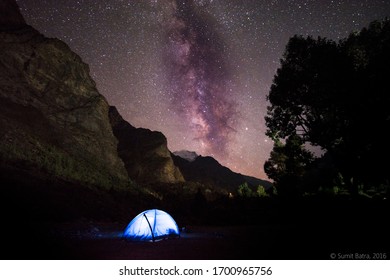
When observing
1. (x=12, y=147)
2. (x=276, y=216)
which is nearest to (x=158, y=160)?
(x=12, y=147)

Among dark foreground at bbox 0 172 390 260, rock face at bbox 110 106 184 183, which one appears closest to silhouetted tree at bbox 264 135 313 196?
dark foreground at bbox 0 172 390 260

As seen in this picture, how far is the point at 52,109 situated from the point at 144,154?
3370 cm

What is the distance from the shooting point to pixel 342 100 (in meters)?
19.1

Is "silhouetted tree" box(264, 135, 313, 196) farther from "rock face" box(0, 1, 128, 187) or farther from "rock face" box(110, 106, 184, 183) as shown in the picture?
"rock face" box(110, 106, 184, 183)

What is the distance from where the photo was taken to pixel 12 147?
45250 mm

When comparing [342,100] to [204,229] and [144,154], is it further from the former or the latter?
[144,154]

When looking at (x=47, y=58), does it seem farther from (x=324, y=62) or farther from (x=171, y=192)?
(x=324, y=62)

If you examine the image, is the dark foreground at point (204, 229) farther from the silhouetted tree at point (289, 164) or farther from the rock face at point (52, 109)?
the rock face at point (52, 109)

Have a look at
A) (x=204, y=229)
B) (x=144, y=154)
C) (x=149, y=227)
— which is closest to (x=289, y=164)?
(x=204, y=229)

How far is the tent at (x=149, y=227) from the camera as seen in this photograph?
14195 millimetres

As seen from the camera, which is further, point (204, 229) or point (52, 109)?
point (52, 109)

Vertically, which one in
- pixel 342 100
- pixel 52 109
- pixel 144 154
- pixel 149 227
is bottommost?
pixel 149 227

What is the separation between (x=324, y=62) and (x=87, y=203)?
1143 inches
